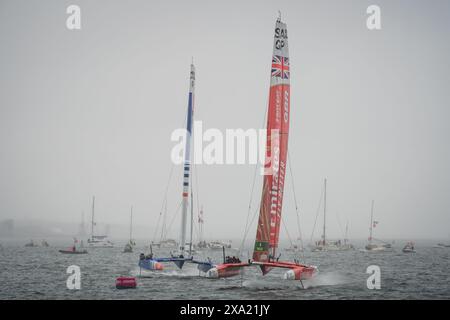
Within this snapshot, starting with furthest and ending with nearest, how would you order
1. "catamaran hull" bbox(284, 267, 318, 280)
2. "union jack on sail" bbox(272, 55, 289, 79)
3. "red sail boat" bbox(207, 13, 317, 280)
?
"union jack on sail" bbox(272, 55, 289, 79) → "red sail boat" bbox(207, 13, 317, 280) → "catamaran hull" bbox(284, 267, 318, 280)

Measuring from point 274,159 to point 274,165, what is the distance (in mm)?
417

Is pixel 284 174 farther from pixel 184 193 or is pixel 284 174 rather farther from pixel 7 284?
pixel 7 284

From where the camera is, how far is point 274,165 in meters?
37.3

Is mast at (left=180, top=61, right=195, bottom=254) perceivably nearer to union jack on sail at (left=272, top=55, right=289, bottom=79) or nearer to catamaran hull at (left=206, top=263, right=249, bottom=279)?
catamaran hull at (left=206, top=263, right=249, bottom=279)

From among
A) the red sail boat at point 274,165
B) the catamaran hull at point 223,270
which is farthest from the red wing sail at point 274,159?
the catamaran hull at point 223,270

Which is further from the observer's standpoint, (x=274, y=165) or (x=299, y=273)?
(x=274, y=165)

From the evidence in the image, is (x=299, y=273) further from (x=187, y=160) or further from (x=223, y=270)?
(x=187, y=160)

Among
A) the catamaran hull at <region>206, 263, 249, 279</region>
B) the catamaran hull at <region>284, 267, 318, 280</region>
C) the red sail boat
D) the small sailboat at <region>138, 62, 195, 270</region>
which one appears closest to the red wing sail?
the red sail boat

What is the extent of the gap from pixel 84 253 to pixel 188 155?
58708 millimetres

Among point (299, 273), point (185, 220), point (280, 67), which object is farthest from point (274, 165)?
point (185, 220)

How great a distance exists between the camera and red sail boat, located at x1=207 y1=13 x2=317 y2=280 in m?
36.9

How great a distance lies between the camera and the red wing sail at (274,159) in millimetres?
36969

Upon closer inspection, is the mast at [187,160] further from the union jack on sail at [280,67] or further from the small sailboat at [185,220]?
the union jack on sail at [280,67]
